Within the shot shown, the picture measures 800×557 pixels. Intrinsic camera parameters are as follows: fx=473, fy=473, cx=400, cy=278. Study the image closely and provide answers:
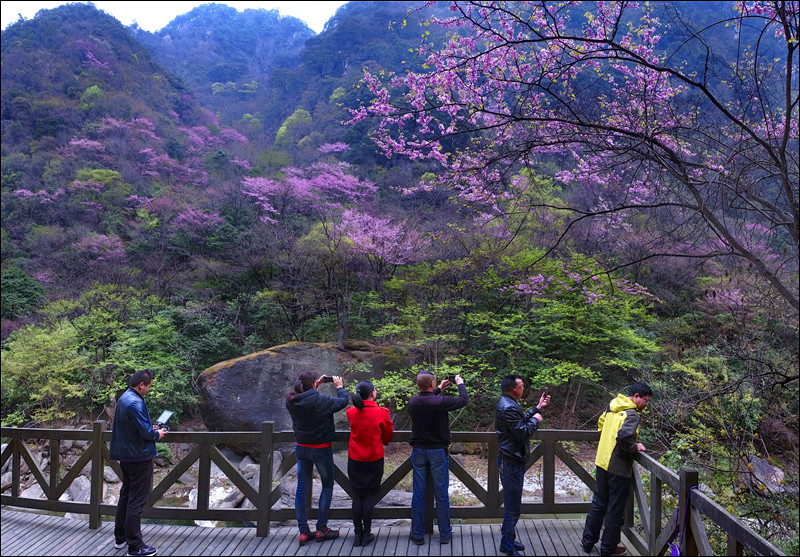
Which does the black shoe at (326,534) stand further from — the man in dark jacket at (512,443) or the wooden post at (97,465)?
the wooden post at (97,465)

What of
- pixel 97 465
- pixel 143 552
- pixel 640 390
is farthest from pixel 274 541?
pixel 640 390

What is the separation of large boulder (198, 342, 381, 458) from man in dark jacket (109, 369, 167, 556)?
609 centimetres

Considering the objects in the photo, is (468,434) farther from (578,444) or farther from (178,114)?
(178,114)

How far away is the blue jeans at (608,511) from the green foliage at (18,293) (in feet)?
56.2

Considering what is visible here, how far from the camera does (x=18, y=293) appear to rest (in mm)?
15312

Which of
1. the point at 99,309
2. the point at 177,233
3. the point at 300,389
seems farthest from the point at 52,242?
the point at 300,389

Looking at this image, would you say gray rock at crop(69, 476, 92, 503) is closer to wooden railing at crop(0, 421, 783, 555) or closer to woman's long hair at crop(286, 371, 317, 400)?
wooden railing at crop(0, 421, 783, 555)

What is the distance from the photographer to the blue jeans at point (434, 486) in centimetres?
404

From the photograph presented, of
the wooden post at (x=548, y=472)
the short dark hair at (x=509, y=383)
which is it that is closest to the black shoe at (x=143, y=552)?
the short dark hair at (x=509, y=383)

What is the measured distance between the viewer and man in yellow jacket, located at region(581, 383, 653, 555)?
3723 mm

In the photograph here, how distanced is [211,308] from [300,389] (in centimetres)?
1103

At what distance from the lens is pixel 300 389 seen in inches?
167

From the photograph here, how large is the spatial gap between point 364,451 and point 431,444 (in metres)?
0.58

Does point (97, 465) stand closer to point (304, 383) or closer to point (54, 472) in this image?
point (54, 472)
